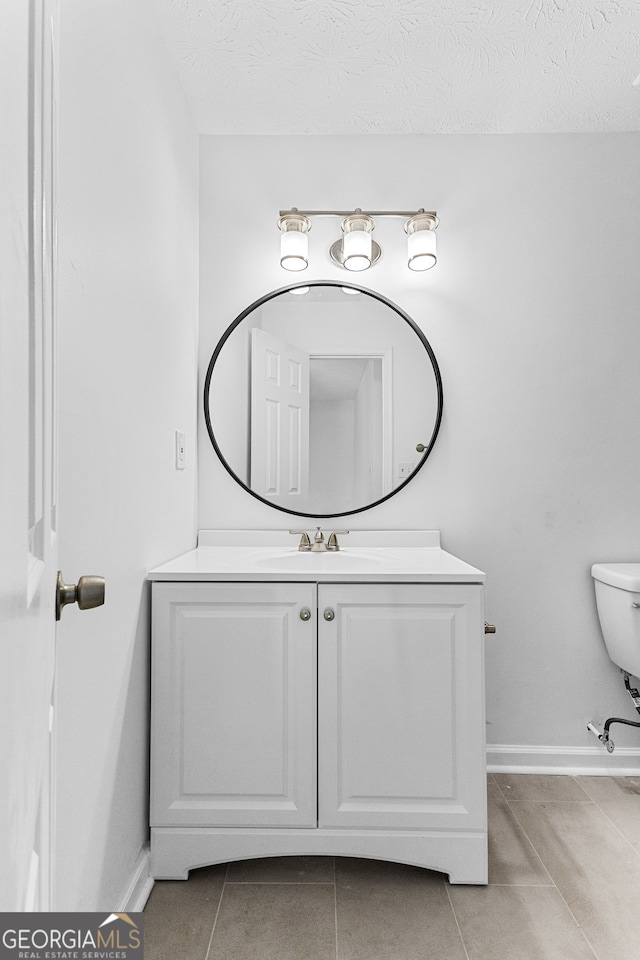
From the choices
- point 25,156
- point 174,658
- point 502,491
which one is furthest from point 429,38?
point 174,658

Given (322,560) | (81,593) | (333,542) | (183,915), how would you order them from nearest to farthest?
(81,593), (183,915), (322,560), (333,542)

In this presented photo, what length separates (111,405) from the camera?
1.24m

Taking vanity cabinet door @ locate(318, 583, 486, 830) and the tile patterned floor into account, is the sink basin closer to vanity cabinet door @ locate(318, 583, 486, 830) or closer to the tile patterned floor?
vanity cabinet door @ locate(318, 583, 486, 830)

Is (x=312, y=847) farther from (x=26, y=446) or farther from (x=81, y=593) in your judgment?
(x=26, y=446)

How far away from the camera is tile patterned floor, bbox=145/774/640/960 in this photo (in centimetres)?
125

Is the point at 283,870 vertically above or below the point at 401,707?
below

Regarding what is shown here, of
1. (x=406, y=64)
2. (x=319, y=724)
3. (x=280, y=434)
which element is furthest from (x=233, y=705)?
(x=406, y=64)

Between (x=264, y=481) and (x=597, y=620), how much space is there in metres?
Answer: 1.28

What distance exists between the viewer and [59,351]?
38.6 inches

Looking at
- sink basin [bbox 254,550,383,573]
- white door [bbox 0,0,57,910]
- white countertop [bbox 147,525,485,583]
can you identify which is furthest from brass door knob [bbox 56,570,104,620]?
sink basin [bbox 254,550,383,573]

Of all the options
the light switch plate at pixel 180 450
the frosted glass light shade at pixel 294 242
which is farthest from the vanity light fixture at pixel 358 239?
the light switch plate at pixel 180 450

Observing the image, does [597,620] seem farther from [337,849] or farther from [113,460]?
[113,460]

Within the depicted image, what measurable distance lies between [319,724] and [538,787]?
951mm

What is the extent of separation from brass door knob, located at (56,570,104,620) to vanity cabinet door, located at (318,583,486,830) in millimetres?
918
